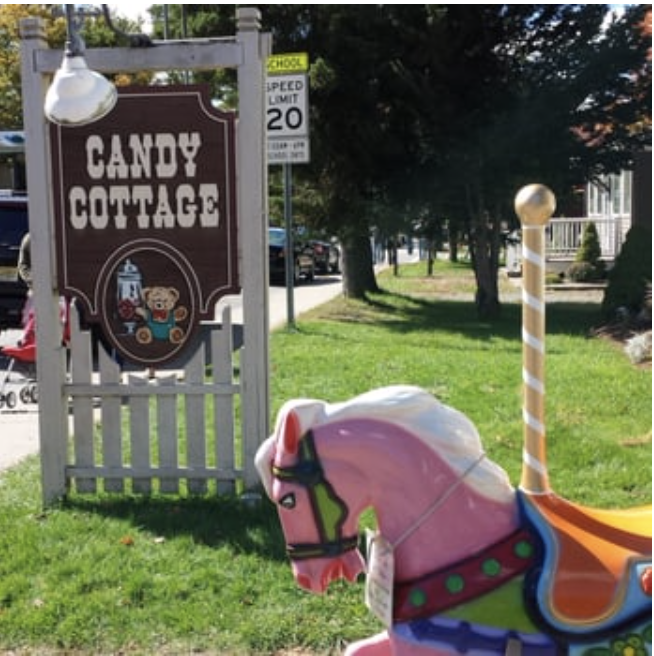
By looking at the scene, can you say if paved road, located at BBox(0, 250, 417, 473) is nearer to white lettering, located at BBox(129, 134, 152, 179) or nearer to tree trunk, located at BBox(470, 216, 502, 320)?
white lettering, located at BBox(129, 134, 152, 179)

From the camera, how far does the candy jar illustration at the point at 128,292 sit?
17.3 ft

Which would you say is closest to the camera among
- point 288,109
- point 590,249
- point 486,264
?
point 288,109

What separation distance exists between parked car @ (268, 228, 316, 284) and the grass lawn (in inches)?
526

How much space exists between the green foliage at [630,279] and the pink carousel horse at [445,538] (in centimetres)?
1091

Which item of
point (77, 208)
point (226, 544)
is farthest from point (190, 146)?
point (226, 544)

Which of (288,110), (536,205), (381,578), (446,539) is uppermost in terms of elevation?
(288,110)

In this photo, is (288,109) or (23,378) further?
(288,109)

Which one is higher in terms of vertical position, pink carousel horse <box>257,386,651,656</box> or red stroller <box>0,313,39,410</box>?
pink carousel horse <box>257,386,651,656</box>

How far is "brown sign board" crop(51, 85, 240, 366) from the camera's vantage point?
513 centimetres

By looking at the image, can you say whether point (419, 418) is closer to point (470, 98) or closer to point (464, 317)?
point (470, 98)

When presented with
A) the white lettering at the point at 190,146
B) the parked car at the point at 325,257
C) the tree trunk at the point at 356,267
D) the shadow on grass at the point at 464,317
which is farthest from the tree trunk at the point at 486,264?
the parked car at the point at 325,257

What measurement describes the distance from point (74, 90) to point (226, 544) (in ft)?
7.72

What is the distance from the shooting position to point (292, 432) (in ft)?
7.43

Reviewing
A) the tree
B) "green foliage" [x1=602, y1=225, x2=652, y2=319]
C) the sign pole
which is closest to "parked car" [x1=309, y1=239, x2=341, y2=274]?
the tree
